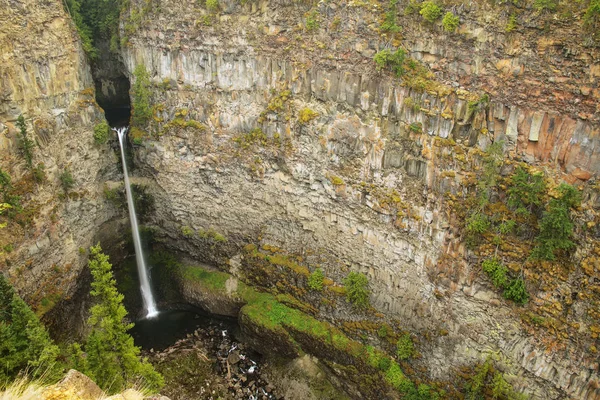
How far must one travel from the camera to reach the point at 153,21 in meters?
25.8

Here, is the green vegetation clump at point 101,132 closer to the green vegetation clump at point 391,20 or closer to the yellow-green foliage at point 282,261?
the yellow-green foliage at point 282,261

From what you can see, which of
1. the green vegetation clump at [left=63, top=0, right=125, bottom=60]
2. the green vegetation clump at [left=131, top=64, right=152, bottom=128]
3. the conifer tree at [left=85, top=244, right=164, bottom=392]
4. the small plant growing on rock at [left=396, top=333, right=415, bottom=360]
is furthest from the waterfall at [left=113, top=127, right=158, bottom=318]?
the small plant growing on rock at [left=396, top=333, right=415, bottom=360]

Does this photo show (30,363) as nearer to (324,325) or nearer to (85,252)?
(85,252)

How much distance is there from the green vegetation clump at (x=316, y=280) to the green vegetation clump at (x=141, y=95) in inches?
480

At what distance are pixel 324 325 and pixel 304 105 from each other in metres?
11.0

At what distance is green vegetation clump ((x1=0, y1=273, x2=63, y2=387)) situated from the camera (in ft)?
54.6

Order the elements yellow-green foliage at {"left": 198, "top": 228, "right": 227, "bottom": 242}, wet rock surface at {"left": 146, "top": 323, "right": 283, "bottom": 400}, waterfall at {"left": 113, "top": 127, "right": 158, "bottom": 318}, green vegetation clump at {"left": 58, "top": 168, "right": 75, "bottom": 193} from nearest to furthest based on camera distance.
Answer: green vegetation clump at {"left": 58, "top": 168, "right": 75, "bottom": 193} → wet rock surface at {"left": 146, "top": 323, "right": 283, "bottom": 400} → yellow-green foliage at {"left": 198, "top": 228, "right": 227, "bottom": 242} → waterfall at {"left": 113, "top": 127, "right": 158, "bottom": 318}

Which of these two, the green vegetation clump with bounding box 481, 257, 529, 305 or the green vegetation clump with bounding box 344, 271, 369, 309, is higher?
the green vegetation clump with bounding box 481, 257, 529, 305

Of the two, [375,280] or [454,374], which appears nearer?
[454,374]

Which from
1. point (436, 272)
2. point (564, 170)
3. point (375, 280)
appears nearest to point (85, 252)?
point (375, 280)

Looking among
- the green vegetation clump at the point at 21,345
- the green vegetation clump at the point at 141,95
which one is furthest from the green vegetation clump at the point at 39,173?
the green vegetation clump at the point at 21,345

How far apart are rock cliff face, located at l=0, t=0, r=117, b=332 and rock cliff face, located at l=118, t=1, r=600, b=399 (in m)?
3.66

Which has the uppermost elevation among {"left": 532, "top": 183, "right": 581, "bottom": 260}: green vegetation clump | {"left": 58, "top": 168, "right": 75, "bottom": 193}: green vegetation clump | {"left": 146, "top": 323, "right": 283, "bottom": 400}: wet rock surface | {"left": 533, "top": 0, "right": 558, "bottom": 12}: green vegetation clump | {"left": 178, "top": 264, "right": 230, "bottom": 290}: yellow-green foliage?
{"left": 533, "top": 0, "right": 558, "bottom": 12}: green vegetation clump

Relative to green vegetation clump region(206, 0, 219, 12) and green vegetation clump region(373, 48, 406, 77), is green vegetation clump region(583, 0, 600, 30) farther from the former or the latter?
green vegetation clump region(206, 0, 219, 12)
